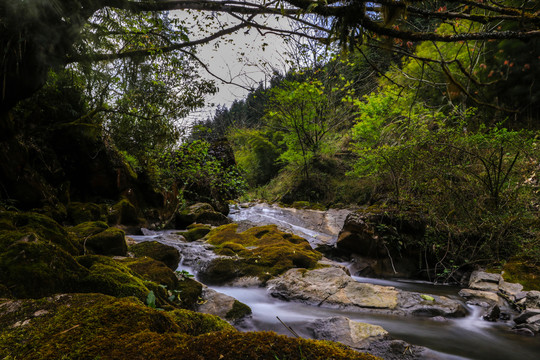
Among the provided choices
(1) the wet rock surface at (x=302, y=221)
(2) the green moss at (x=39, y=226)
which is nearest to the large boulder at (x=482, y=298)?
(1) the wet rock surface at (x=302, y=221)

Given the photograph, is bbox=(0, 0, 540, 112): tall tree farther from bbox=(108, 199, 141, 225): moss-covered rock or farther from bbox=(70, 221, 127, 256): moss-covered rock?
bbox=(108, 199, 141, 225): moss-covered rock

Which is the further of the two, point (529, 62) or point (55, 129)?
point (529, 62)

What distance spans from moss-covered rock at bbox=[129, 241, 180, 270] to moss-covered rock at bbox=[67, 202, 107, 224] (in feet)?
8.49

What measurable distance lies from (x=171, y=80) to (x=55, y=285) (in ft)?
20.5

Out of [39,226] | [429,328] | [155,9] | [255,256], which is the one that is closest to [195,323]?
[39,226]

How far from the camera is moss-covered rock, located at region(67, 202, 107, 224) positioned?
231 inches

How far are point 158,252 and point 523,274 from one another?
6.02 meters

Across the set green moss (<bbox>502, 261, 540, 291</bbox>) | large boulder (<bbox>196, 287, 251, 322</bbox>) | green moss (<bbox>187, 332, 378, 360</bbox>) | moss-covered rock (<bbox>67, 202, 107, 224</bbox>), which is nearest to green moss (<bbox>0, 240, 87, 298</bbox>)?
green moss (<bbox>187, 332, 378, 360</bbox>)

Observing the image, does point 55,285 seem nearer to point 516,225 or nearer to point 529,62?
point 516,225

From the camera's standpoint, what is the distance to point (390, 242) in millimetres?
6199

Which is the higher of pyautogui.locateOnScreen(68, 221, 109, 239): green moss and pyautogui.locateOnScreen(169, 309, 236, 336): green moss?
pyautogui.locateOnScreen(68, 221, 109, 239): green moss

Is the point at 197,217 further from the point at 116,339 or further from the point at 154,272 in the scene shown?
the point at 116,339

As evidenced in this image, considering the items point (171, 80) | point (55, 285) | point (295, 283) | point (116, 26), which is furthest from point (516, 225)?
point (171, 80)

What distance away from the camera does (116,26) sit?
3.90 m
